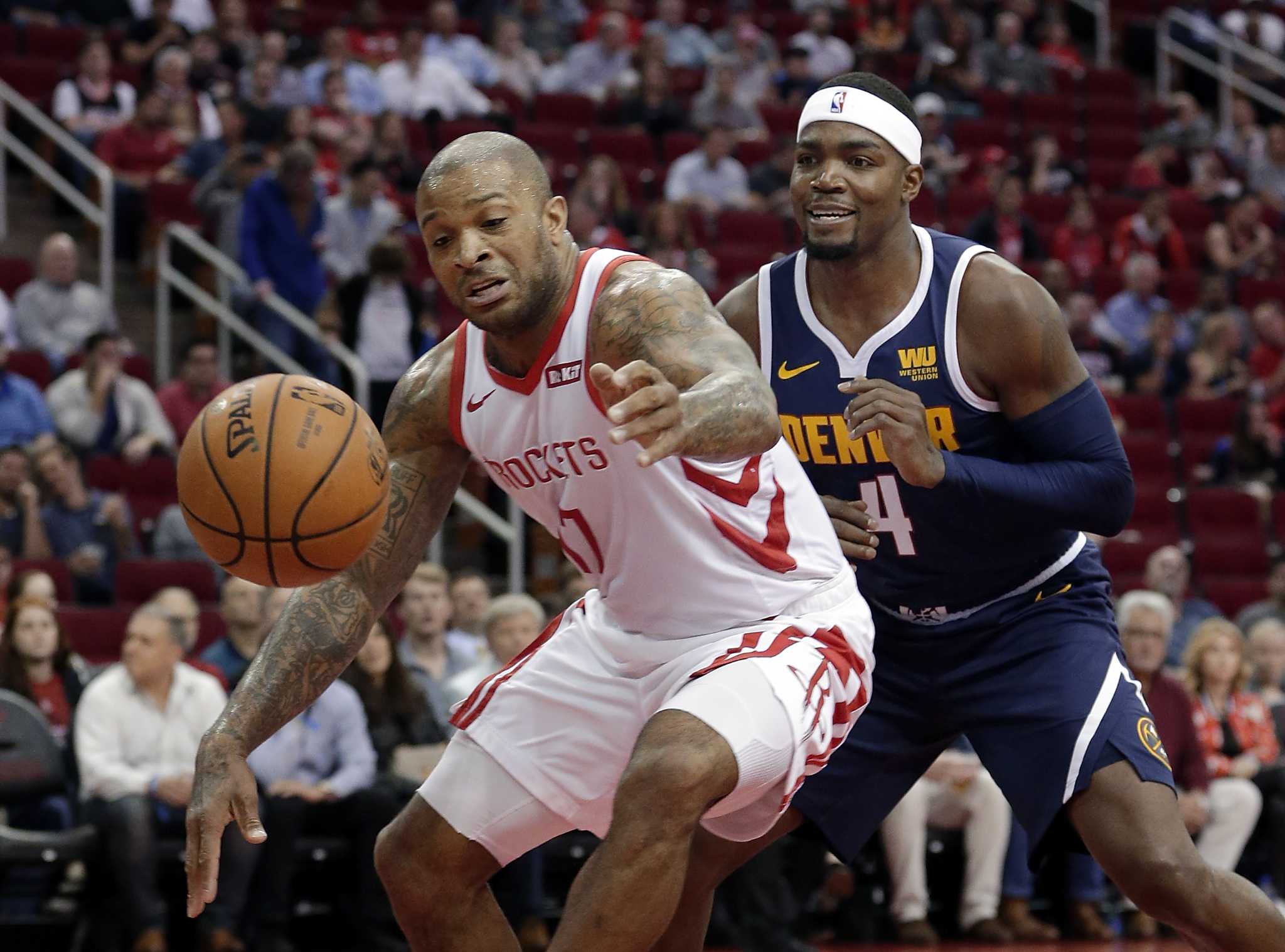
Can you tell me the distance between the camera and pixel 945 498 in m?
4.46

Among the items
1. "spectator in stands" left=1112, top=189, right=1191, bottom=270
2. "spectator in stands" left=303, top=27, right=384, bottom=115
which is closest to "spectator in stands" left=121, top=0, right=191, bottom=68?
"spectator in stands" left=303, top=27, right=384, bottom=115

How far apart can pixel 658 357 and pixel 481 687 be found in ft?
3.36

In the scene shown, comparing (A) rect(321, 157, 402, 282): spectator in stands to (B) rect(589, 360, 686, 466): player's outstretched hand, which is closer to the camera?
(B) rect(589, 360, 686, 466): player's outstretched hand

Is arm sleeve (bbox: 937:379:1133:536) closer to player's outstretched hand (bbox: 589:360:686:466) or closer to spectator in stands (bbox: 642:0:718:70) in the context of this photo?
player's outstretched hand (bbox: 589:360:686:466)

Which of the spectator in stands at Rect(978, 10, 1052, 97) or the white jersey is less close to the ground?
the spectator in stands at Rect(978, 10, 1052, 97)

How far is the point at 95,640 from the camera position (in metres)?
9.19

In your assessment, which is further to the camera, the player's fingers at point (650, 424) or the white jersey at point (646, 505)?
the white jersey at point (646, 505)

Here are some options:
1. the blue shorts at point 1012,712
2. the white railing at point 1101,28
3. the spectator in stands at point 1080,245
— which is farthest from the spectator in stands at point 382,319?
the white railing at point 1101,28

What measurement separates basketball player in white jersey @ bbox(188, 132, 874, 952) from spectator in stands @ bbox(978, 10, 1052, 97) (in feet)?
47.3

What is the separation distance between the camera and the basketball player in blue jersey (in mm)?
4398

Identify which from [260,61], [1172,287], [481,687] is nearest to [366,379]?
[260,61]

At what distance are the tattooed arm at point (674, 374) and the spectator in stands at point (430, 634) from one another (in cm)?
485

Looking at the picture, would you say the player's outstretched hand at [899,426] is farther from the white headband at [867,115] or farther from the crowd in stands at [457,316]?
the crowd in stands at [457,316]

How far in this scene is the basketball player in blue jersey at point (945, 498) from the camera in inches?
173
